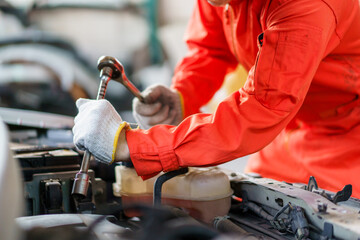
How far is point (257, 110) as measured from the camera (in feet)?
3.18

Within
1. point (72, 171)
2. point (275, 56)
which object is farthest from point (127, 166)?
point (275, 56)

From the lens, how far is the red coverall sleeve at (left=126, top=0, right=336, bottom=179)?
0.94 m

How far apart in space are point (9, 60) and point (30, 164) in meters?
4.95

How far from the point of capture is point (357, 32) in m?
1.18

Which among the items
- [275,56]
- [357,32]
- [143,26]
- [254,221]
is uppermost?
[143,26]

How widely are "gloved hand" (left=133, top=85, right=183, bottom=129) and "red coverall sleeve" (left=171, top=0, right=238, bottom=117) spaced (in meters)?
0.05

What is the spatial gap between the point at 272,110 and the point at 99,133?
1.51 ft

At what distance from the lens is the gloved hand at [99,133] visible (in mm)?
919

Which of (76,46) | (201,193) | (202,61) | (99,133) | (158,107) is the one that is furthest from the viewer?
(76,46)

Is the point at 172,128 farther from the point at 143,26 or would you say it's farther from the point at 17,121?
the point at 143,26

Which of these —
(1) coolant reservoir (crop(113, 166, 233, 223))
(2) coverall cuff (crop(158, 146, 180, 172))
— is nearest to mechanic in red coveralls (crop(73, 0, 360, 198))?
(2) coverall cuff (crop(158, 146, 180, 172))

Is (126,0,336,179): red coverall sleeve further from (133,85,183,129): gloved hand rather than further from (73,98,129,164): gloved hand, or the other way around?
(133,85,183,129): gloved hand

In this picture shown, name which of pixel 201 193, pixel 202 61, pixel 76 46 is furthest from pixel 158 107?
Result: pixel 76 46

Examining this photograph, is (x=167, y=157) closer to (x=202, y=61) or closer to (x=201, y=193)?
(x=201, y=193)
